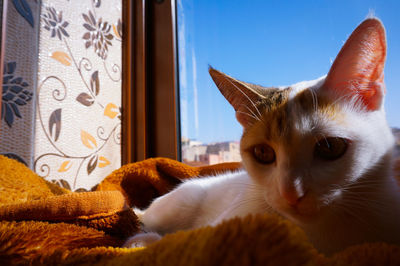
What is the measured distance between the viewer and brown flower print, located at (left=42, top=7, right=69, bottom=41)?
3.51 feet

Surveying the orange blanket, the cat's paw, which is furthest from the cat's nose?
the cat's paw

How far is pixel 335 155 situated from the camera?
1.58ft

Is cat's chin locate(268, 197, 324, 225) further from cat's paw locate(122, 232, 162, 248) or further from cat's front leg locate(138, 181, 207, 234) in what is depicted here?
cat's front leg locate(138, 181, 207, 234)

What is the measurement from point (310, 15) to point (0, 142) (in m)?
1.23

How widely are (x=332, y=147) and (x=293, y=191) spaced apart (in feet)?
0.40

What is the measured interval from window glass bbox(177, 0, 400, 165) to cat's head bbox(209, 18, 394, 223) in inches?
7.4

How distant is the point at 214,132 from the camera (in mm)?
1241

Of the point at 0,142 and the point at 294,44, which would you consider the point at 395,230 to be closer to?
the point at 294,44

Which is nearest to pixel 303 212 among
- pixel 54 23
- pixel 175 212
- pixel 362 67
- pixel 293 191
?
pixel 293 191

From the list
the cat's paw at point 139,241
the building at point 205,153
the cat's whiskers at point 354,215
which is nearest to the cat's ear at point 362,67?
the cat's whiskers at point 354,215

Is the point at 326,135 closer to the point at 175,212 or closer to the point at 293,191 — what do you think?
the point at 293,191

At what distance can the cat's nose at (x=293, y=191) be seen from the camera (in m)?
0.44

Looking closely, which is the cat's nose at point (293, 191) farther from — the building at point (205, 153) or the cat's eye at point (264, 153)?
the building at point (205, 153)

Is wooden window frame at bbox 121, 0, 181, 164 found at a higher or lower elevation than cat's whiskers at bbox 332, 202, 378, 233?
higher
